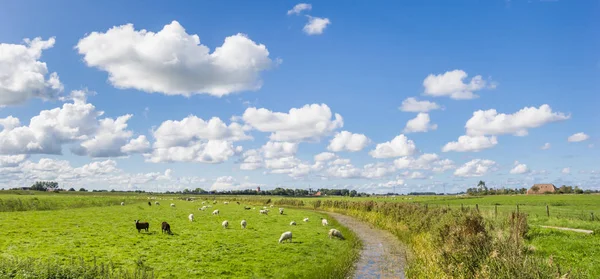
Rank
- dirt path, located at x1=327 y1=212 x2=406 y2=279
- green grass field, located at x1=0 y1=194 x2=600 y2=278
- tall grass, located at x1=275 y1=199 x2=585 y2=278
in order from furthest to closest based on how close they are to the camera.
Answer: dirt path, located at x1=327 y1=212 x2=406 y2=279 → green grass field, located at x1=0 y1=194 x2=600 y2=278 → tall grass, located at x1=275 y1=199 x2=585 y2=278

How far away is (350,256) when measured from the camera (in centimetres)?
2844

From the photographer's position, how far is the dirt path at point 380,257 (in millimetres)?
23734

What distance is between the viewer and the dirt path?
2373 centimetres

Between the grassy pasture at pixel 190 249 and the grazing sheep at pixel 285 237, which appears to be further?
the grazing sheep at pixel 285 237

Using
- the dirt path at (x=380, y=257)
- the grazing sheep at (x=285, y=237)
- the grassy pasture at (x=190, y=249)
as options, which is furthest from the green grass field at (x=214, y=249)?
the dirt path at (x=380, y=257)

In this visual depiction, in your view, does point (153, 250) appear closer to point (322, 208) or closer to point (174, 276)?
point (174, 276)

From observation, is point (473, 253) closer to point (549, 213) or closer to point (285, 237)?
point (285, 237)

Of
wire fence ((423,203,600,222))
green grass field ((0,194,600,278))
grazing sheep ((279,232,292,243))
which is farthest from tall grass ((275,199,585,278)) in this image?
grazing sheep ((279,232,292,243))

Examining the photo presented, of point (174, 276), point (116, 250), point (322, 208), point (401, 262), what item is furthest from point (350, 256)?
point (322, 208)

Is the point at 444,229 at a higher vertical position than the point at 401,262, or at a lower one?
higher

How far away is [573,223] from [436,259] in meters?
28.6

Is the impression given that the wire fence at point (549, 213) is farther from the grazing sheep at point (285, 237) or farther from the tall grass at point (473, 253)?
the grazing sheep at point (285, 237)

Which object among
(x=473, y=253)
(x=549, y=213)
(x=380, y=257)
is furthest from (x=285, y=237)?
(x=549, y=213)

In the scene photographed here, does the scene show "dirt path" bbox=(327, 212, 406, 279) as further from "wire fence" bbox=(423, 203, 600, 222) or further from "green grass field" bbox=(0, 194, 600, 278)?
"wire fence" bbox=(423, 203, 600, 222)
